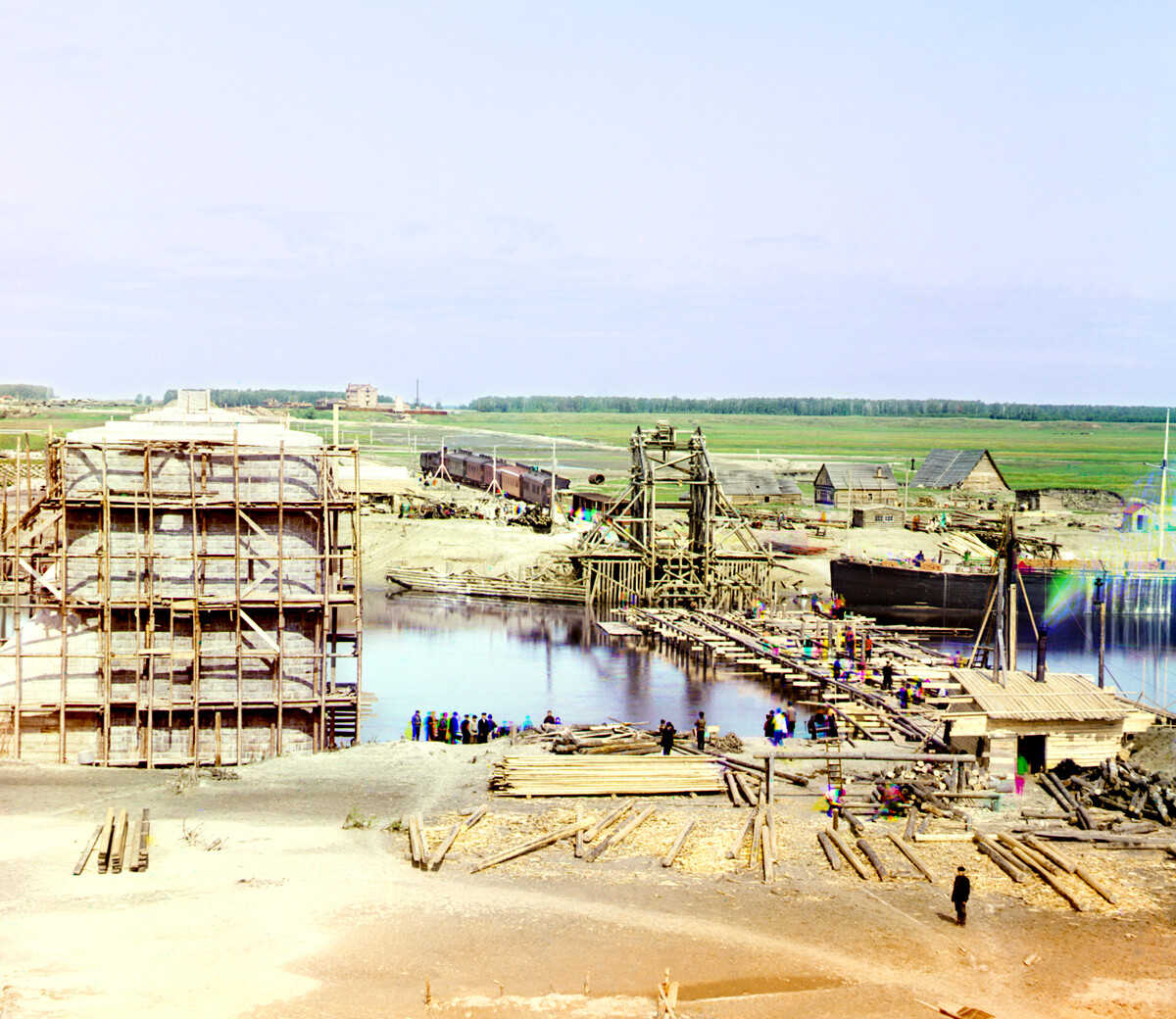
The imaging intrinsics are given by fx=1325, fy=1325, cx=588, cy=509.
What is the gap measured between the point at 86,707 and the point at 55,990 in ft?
45.1

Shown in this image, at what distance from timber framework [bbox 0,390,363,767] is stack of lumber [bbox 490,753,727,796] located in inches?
217

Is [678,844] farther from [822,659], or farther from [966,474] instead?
[966,474]

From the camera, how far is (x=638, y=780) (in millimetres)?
29703

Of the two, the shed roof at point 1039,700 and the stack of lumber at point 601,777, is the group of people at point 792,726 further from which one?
the shed roof at point 1039,700

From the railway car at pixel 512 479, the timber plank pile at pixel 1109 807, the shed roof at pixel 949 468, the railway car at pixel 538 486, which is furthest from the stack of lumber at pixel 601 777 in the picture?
the shed roof at pixel 949 468

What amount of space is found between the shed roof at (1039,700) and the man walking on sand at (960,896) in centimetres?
914

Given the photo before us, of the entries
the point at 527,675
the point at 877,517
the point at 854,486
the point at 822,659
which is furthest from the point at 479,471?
the point at 822,659

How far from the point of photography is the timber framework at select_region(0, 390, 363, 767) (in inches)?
1244

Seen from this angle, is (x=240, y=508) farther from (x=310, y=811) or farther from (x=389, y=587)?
(x=389, y=587)

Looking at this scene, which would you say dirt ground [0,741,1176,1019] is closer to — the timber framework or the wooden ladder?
the wooden ladder

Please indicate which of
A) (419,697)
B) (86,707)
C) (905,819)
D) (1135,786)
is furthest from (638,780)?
(419,697)

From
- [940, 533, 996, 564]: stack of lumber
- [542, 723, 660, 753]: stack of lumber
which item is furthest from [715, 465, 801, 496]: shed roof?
[542, 723, 660, 753]: stack of lumber

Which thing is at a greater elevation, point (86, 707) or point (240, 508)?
point (240, 508)

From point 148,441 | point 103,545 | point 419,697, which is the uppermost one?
point 148,441
